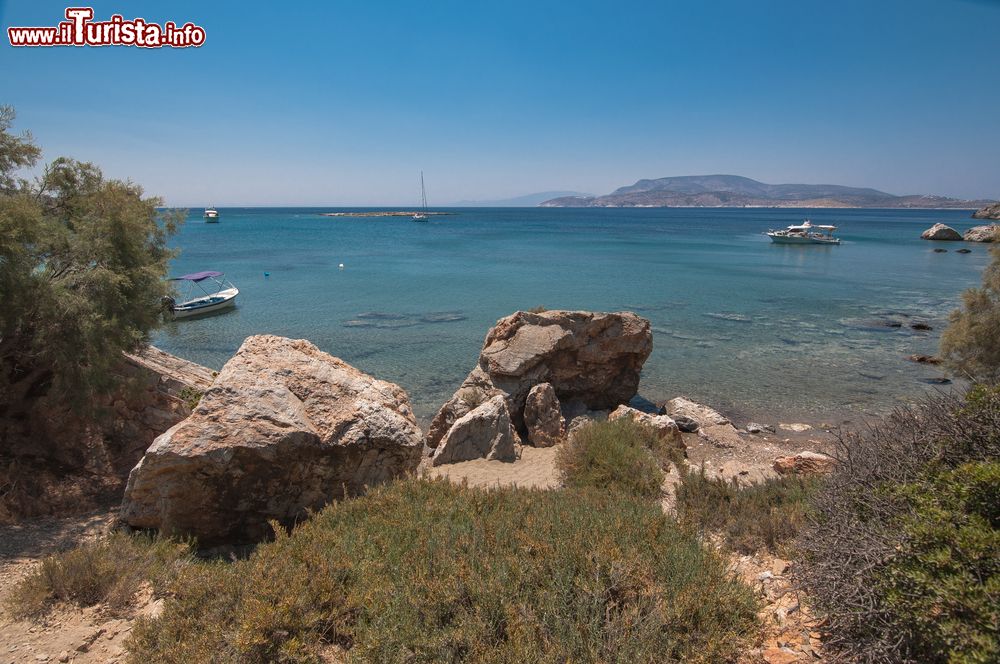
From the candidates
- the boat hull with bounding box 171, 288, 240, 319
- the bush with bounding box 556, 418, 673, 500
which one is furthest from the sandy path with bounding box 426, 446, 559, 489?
the boat hull with bounding box 171, 288, 240, 319

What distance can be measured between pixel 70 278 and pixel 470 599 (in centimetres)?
939

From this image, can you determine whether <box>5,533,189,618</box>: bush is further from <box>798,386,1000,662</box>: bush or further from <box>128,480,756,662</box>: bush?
<box>798,386,1000,662</box>: bush

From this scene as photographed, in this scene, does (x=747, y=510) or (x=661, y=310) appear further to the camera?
(x=661, y=310)

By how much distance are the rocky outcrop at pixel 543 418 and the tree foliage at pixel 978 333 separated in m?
10.4

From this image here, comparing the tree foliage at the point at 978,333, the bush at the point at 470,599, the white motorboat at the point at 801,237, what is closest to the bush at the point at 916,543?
the bush at the point at 470,599

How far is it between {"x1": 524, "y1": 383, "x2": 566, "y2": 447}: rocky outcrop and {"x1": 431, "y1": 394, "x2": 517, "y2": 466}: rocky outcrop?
4.49 feet

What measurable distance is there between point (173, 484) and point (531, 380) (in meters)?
8.61

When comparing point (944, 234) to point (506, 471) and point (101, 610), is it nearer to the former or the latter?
point (506, 471)

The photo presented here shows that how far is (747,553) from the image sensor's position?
554 centimetres

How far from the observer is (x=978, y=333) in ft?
43.0

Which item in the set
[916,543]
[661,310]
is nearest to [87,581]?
[916,543]

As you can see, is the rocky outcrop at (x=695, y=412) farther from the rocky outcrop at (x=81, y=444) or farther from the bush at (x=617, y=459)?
the rocky outcrop at (x=81, y=444)

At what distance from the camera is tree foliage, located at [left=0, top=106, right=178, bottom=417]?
859 cm

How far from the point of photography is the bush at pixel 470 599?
11.8 feet
